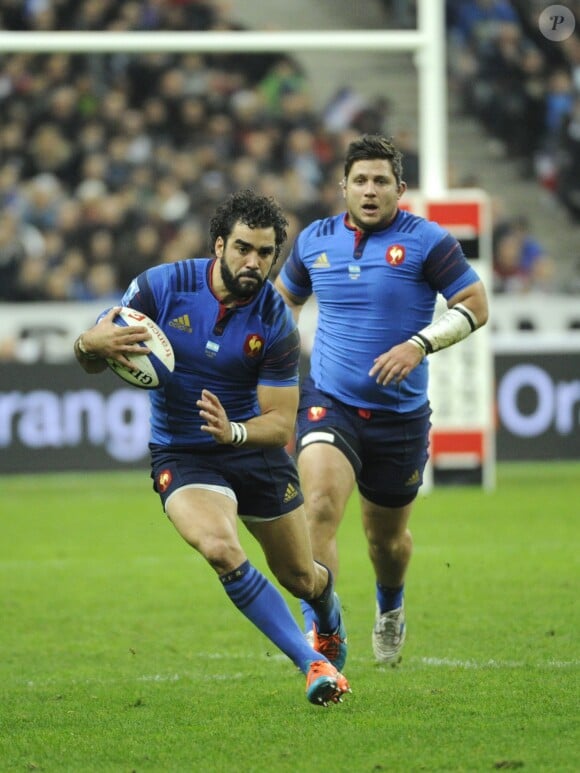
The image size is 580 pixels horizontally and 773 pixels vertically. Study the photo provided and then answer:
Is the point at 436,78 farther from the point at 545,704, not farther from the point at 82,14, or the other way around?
the point at 545,704

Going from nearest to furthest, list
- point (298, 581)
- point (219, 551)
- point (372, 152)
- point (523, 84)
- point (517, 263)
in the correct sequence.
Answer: point (219, 551), point (298, 581), point (372, 152), point (517, 263), point (523, 84)

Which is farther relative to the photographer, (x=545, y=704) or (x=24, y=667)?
(x=24, y=667)

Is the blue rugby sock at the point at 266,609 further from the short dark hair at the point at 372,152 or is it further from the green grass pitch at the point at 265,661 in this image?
the short dark hair at the point at 372,152

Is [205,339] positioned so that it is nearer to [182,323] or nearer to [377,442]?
[182,323]

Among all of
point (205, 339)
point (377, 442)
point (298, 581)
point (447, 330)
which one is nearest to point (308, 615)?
point (298, 581)

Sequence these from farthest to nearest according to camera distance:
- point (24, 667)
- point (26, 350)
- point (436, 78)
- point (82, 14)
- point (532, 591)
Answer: point (82, 14)
point (26, 350)
point (436, 78)
point (532, 591)
point (24, 667)

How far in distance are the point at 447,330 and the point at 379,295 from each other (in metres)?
0.46

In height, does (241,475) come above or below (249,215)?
below

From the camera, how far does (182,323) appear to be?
19.9 ft

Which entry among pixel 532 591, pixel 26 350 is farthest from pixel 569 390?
pixel 532 591

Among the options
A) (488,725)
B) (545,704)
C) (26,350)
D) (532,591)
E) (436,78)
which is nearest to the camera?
(488,725)

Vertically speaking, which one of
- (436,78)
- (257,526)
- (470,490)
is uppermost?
(436,78)

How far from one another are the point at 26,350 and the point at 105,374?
76.7 inches

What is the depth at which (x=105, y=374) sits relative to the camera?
14.9 m
